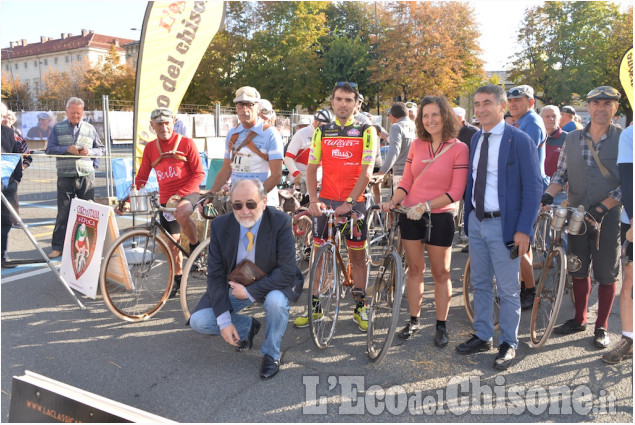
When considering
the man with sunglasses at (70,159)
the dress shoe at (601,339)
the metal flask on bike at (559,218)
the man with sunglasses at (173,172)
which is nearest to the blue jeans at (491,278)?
the metal flask on bike at (559,218)

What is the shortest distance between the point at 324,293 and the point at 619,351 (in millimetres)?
2294

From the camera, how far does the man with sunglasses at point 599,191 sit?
4.08 metres

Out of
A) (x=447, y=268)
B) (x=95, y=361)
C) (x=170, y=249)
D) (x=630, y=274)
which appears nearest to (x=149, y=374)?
(x=95, y=361)

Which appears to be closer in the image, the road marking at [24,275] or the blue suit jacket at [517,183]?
the blue suit jacket at [517,183]

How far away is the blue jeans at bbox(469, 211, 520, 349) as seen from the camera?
3822 millimetres

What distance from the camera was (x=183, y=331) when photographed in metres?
4.50

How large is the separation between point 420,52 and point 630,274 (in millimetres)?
36893

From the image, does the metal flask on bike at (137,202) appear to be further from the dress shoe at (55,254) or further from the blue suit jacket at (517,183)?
the blue suit jacket at (517,183)

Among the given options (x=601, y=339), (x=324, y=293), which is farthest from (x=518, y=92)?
(x=324, y=293)

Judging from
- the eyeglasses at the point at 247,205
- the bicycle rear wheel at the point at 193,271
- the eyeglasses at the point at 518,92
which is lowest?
the bicycle rear wheel at the point at 193,271

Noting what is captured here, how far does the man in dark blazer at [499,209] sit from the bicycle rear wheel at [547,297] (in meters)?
0.35

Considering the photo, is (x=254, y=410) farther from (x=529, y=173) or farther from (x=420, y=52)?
(x=420, y=52)

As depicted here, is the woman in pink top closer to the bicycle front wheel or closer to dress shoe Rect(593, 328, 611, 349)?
dress shoe Rect(593, 328, 611, 349)

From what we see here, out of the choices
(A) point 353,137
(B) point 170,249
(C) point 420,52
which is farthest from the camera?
(C) point 420,52
